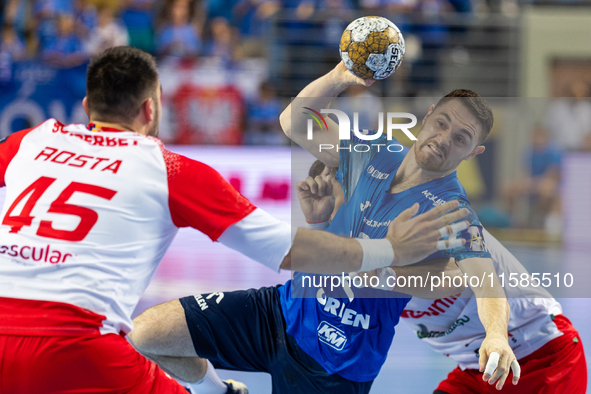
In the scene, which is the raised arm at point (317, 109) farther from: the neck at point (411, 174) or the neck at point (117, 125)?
the neck at point (117, 125)

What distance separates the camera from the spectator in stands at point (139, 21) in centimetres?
1204

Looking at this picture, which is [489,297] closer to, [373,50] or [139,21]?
[373,50]

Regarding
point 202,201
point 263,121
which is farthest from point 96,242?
point 263,121

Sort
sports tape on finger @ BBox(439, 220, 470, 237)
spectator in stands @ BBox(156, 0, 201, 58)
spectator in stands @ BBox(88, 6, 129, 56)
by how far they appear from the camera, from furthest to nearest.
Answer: spectator in stands @ BBox(156, 0, 201, 58), spectator in stands @ BBox(88, 6, 129, 56), sports tape on finger @ BBox(439, 220, 470, 237)

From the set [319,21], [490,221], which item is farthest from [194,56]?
[490,221]

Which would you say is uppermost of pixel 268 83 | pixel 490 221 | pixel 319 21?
pixel 319 21

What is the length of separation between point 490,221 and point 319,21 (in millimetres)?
5135

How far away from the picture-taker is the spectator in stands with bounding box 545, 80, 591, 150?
10.6 m

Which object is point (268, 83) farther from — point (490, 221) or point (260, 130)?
point (490, 221)

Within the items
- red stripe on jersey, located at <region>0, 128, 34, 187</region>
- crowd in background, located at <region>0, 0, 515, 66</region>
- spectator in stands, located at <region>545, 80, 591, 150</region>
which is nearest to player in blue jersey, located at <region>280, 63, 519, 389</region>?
red stripe on jersey, located at <region>0, 128, 34, 187</region>

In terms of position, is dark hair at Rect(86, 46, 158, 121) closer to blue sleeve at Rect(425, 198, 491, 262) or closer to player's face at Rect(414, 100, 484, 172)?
player's face at Rect(414, 100, 484, 172)

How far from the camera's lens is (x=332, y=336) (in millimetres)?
3520

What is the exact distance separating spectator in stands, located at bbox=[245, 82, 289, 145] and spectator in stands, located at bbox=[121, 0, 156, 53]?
2462 mm

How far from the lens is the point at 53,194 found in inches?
Result: 108
